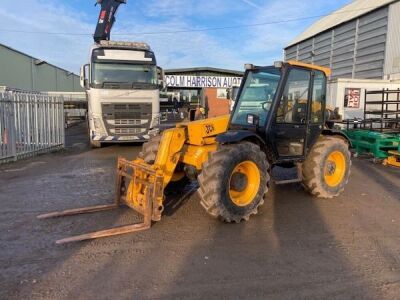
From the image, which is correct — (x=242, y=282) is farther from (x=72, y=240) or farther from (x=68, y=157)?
(x=68, y=157)

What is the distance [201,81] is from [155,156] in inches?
1140

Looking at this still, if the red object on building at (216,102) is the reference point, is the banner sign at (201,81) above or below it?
above

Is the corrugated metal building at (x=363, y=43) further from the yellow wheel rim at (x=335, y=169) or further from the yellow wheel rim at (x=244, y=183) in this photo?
the yellow wheel rim at (x=244, y=183)

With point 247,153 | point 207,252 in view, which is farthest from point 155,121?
point 207,252

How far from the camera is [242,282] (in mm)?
3699

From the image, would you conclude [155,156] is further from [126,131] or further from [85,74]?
[85,74]

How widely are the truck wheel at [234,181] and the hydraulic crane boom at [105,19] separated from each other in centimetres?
1354

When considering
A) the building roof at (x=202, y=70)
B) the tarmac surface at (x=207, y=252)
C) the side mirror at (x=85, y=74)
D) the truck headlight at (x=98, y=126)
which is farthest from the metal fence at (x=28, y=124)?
the building roof at (x=202, y=70)

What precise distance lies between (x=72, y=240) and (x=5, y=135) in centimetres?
705

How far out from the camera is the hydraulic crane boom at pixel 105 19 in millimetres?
16922

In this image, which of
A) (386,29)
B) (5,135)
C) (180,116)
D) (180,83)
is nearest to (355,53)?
(386,29)

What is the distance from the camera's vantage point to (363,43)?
23062 mm

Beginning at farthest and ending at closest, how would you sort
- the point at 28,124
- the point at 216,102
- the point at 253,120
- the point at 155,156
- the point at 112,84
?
the point at 216,102, the point at 112,84, the point at 28,124, the point at 253,120, the point at 155,156

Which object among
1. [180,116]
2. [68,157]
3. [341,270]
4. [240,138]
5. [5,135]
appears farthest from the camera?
[180,116]
